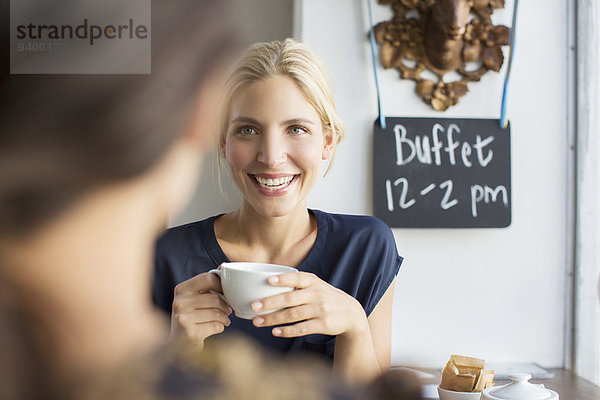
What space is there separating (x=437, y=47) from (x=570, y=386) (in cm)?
86

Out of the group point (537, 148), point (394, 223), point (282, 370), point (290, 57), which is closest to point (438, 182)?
point (394, 223)

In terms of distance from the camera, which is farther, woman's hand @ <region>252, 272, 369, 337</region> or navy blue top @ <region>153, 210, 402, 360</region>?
navy blue top @ <region>153, 210, 402, 360</region>

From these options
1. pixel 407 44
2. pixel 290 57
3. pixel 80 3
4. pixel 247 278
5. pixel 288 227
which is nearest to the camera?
pixel 80 3

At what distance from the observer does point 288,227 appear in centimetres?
112

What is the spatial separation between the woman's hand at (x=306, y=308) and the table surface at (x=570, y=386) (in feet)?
1.67

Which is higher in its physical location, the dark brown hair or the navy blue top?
the dark brown hair

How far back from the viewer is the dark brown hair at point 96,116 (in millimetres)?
239

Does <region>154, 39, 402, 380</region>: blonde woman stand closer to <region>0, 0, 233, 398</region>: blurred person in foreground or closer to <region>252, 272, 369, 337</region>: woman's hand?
<region>252, 272, 369, 337</region>: woman's hand

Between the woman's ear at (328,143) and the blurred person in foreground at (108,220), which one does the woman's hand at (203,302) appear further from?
the woman's ear at (328,143)

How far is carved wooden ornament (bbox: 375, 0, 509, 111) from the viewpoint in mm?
1425

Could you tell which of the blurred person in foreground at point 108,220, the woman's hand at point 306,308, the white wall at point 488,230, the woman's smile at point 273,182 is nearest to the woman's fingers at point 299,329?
the woman's hand at point 306,308

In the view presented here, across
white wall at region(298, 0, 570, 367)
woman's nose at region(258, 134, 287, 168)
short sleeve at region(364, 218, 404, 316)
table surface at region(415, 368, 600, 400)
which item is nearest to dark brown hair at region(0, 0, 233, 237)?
woman's nose at region(258, 134, 287, 168)

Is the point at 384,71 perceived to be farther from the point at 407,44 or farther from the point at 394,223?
the point at 394,223

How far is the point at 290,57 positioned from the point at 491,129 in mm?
733
